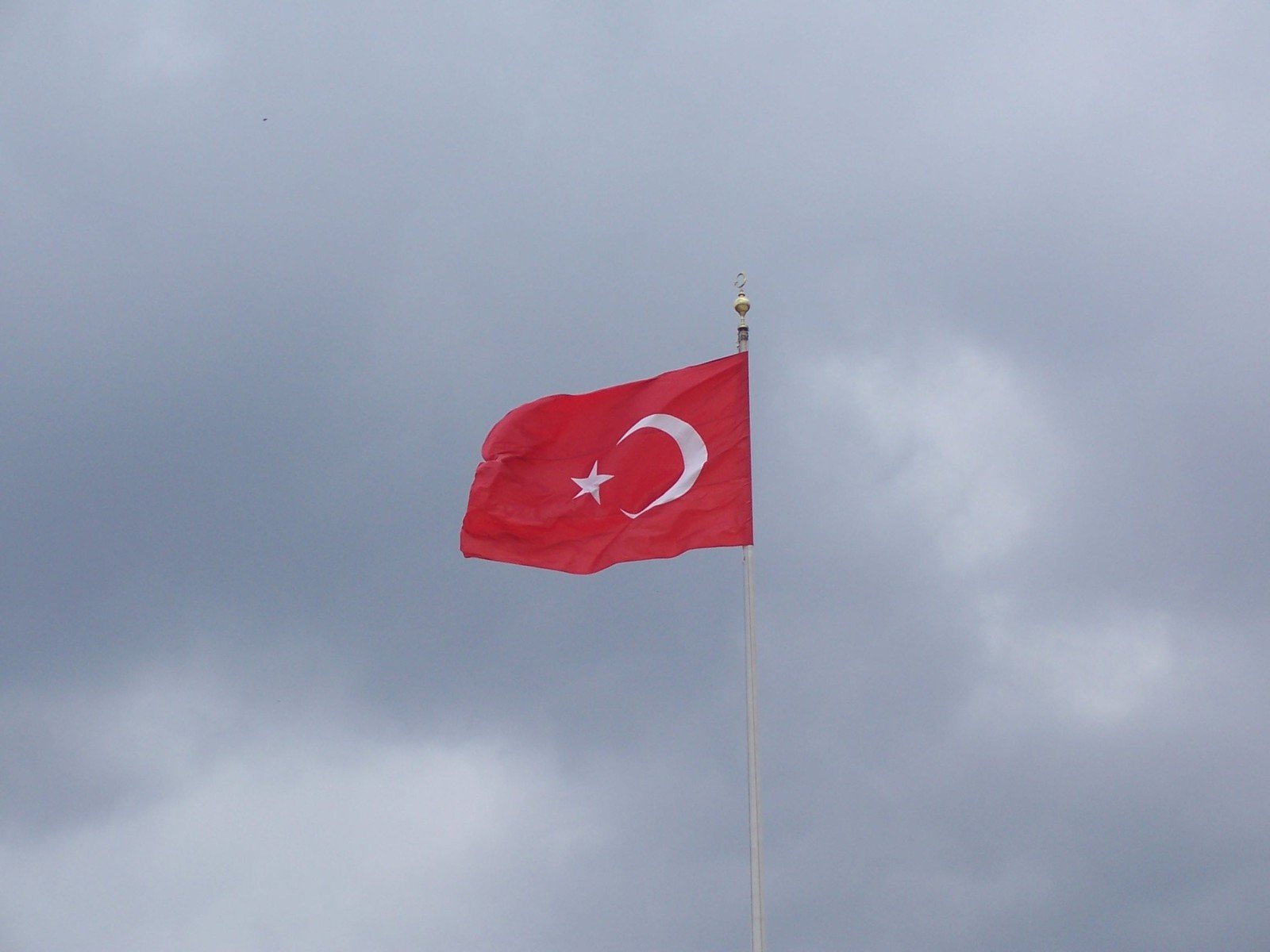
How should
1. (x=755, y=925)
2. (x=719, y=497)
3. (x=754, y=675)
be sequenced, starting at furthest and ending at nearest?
1. (x=719, y=497)
2. (x=754, y=675)
3. (x=755, y=925)

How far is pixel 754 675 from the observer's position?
36.8m

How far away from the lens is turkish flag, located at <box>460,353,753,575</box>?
129 ft

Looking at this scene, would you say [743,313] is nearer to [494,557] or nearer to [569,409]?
[569,409]

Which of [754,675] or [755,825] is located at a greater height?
[754,675]

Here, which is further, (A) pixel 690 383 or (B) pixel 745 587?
(A) pixel 690 383

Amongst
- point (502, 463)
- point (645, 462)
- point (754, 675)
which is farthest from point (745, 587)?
point (502, 463)

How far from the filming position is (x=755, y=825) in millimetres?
35375

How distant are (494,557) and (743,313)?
7693mm

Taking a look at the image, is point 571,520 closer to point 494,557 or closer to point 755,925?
point 494,557

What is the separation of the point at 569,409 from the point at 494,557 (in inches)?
150

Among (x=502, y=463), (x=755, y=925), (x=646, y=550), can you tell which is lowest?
(x=755, y=925)

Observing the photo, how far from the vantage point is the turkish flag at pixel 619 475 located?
3941 cm

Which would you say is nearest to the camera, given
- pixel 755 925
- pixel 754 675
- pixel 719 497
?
pixel 755 925

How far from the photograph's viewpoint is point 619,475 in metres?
40.5
